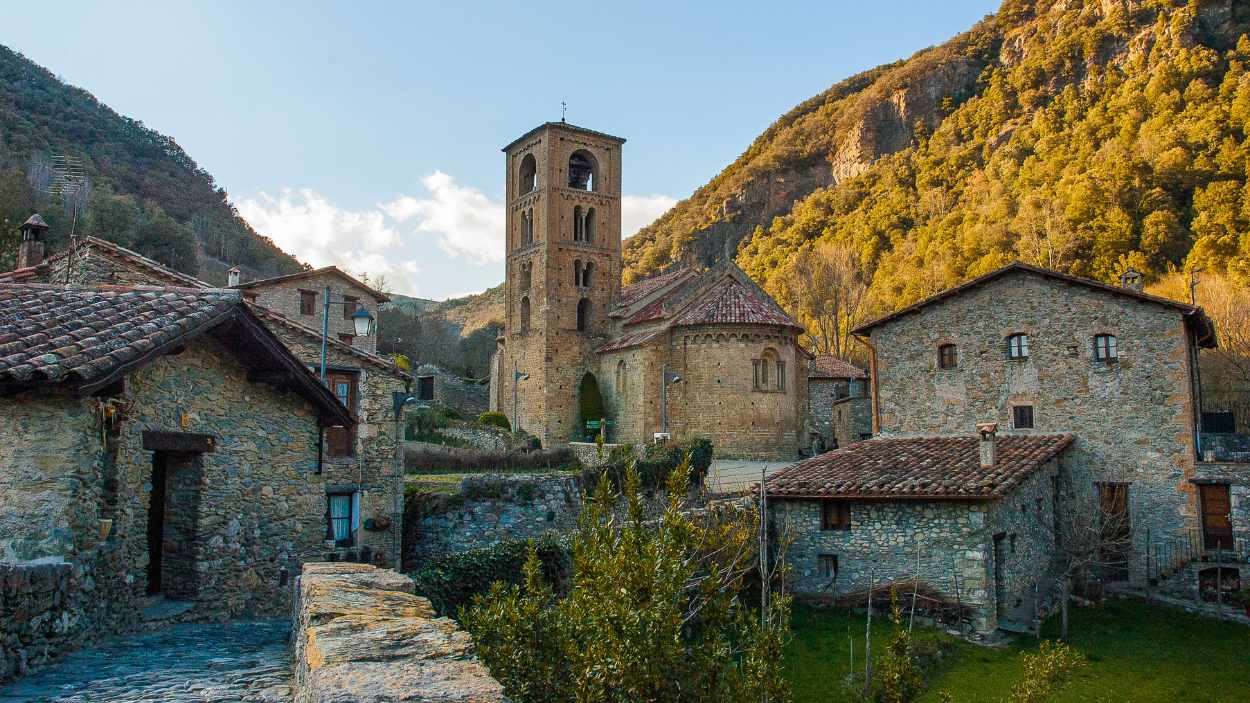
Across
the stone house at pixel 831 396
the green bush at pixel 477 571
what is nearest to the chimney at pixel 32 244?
the green bush at pixel 477 571

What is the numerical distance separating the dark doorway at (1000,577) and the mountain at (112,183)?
38.2 meters

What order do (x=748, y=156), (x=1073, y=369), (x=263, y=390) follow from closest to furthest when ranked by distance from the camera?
(x=263, y=390) → (x=1073, y=369) → (x=748, y=156)

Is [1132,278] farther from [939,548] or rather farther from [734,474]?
[734,474]

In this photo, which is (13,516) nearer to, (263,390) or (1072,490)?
(263,390)

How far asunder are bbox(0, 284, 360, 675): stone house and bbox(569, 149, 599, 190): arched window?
121 ft

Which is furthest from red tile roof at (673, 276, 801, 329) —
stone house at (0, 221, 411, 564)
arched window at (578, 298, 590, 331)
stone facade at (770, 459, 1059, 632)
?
stone house at (0, 221, 411, 564)

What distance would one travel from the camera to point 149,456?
324 inches

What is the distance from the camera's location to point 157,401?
8.23 metres

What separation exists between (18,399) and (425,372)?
44.3 m

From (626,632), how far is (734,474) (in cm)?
2397

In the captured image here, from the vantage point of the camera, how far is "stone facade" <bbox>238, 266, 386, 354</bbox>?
33.4 m

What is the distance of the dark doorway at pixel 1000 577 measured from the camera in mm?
17406

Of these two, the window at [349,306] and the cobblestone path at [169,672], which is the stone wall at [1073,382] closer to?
the cobblestone path at [169,672]

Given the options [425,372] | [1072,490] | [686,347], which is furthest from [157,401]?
[425,372]
